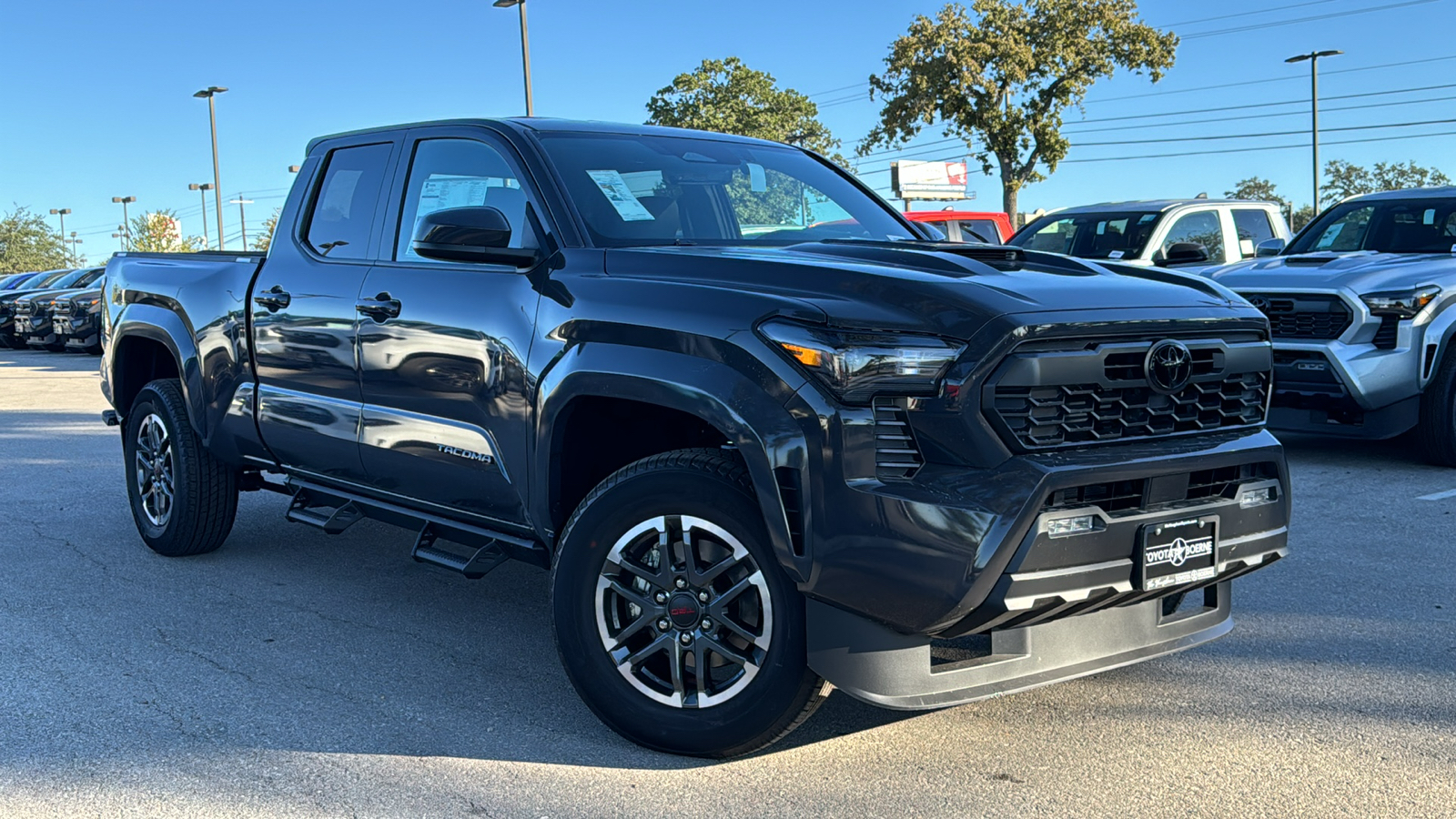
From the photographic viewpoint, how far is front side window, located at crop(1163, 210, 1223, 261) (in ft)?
40.5

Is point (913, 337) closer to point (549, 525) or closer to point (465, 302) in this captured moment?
point (549, 525)

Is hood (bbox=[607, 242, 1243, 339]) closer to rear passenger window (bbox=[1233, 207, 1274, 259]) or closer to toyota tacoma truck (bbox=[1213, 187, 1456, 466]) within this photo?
toyota tacoma truck (bbox=[1213, 187, 1456, 466])

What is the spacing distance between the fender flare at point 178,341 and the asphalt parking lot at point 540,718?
2.55 feet

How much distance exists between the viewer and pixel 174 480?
6242 mm

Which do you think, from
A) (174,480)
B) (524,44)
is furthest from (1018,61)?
(174,480)

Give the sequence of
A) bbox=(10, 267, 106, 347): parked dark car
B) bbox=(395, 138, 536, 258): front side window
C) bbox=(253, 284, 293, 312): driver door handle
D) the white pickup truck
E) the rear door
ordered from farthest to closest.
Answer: bbox=(10, 267, 106, 347): parked dark car < the white pickup truck < bbox=(253, 284, 293, 312): driver door handle < the rear door < bbox=(395, 138, 536, 258): front side window

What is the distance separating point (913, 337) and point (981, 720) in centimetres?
138

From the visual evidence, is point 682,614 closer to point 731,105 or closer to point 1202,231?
point 1202,231

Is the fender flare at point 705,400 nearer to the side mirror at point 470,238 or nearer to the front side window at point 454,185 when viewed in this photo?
the side mirror at point 470,238

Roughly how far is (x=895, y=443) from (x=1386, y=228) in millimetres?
7848

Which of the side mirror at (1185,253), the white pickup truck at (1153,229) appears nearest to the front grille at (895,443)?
the side mirror at (1185,253)

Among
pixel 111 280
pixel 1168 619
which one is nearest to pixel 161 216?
pixel 111 280

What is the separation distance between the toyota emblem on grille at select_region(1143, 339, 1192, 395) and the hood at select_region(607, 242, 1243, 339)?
0.14 meters

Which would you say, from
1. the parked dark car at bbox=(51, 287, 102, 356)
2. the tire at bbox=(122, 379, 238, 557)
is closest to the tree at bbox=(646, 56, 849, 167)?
the parked dark car at bbox=(51, 287, 102, 356)
